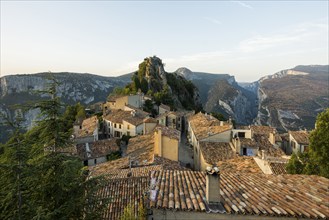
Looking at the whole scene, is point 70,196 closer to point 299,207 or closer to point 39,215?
point 39,215

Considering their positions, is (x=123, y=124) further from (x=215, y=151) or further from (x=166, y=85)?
(x=166, y=85)

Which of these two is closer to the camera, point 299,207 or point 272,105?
point 299,207

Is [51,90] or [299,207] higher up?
[51,90]

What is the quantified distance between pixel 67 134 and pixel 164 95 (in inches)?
2380

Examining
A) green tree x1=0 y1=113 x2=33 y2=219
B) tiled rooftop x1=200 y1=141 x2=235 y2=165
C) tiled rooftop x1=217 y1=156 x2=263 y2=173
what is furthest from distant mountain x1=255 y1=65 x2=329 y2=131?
green tree x1=0 y1=113 x2=33 y2=219

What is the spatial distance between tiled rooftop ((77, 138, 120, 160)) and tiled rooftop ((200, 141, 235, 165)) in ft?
43.4

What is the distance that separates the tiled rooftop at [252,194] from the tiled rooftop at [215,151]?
59.2 ft

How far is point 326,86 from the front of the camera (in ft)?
569

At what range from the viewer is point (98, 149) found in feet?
125

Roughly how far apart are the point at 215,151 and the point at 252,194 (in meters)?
23.3

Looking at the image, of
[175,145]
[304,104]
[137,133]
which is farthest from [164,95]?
[304,104]

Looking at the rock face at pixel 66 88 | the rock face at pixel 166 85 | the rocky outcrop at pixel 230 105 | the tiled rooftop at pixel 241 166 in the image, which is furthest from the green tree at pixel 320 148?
the rock face at pixel 66 88

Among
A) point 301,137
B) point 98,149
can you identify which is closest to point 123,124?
point 98,149

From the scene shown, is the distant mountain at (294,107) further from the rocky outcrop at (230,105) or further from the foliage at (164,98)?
the foliage at (164,98)
